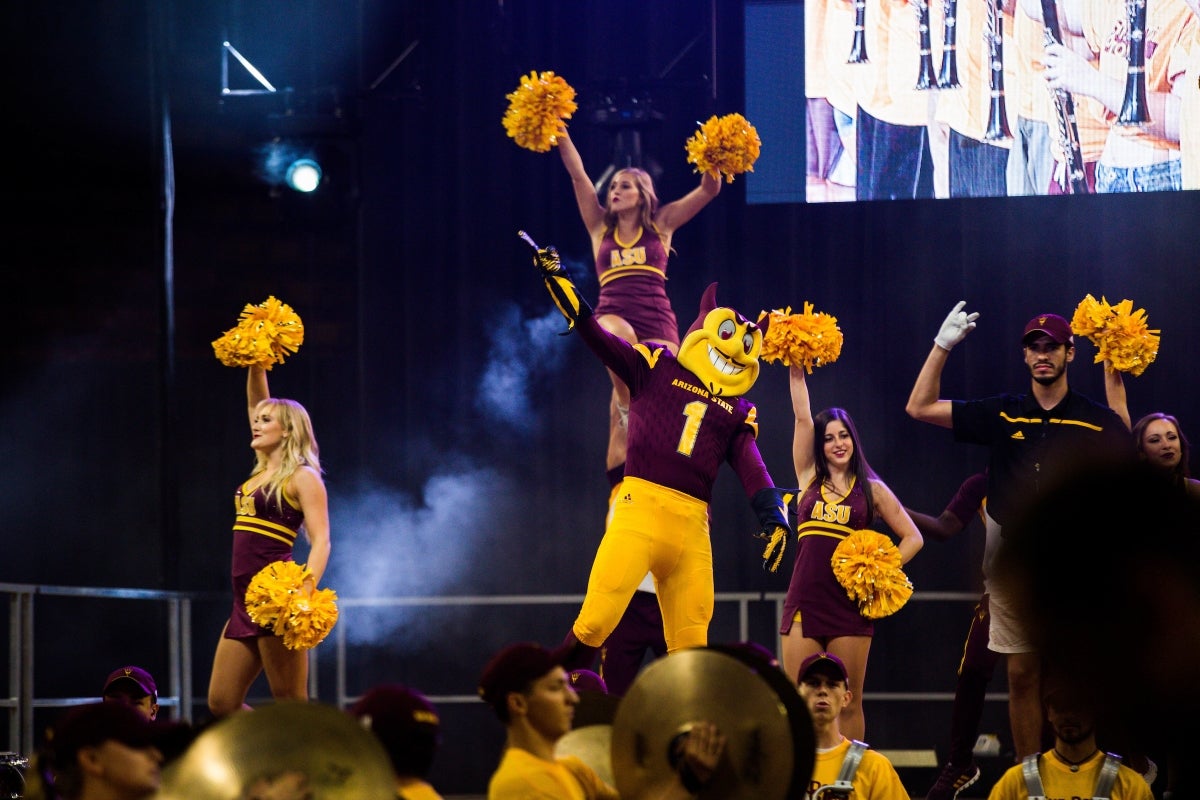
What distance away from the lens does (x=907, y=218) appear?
25.9 feet

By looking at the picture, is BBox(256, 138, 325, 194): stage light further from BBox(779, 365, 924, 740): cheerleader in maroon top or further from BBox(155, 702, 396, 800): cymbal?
BBox(155, 702, 396, 800): cymbal

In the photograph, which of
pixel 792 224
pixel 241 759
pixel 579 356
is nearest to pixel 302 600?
pixel 241 759

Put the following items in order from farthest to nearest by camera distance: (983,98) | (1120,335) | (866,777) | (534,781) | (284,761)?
(983,98) < (1120,335) < (866,777) < (534,781) < (284,761)

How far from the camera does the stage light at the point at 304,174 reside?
7.95 meters

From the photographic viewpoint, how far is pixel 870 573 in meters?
5.37

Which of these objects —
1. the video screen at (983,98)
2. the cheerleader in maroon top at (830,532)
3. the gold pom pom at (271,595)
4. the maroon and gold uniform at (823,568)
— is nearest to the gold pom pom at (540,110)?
the video screen at (983,98)

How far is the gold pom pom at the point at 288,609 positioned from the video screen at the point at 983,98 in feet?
12.8

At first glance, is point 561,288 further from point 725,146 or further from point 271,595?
point 725,146

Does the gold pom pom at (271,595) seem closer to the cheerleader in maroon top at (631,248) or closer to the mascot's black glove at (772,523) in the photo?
the mascot's black glove at (772,523)

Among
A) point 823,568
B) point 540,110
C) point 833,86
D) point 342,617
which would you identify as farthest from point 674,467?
point 833,86

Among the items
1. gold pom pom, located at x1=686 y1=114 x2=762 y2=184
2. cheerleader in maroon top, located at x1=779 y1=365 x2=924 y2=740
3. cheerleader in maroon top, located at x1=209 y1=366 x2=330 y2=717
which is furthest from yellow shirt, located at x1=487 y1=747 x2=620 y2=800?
gold pom pom, located at x1=686 y1=114 x2=762 y2=184

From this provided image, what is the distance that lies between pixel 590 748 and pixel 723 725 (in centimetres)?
70

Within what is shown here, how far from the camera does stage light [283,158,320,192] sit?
313 inches

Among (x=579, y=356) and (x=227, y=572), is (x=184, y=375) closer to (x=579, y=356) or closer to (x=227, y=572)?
(x=227, y=572)
